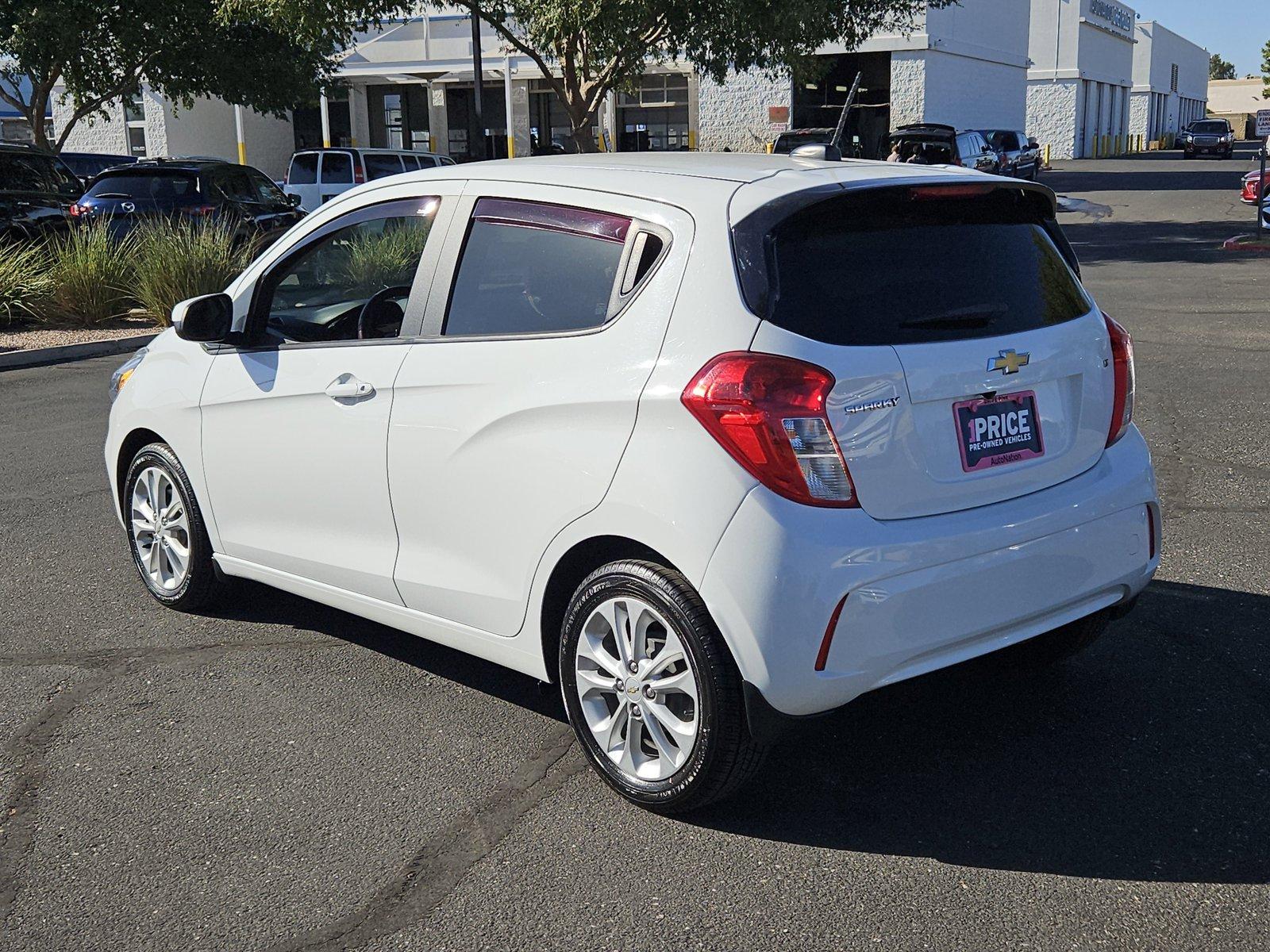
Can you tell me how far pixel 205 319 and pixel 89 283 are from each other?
11212mm

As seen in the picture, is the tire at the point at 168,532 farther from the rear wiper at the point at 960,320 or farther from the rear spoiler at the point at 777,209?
the rear wiper at the point at 960,320

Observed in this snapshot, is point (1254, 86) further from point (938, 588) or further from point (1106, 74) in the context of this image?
point (938, 588)

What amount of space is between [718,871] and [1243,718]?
1.93 meters

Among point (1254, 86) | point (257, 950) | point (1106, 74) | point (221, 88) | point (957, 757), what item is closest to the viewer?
point (257, 950)

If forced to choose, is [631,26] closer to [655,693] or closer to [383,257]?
[383,257]

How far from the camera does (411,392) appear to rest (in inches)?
166

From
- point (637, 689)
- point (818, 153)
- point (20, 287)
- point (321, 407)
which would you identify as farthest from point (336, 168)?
point (637, 689)

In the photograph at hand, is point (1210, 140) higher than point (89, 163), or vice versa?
point (1210, 140)

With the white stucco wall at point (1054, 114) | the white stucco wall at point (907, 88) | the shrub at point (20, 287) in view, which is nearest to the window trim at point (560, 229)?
the shrub at point (20, 287)

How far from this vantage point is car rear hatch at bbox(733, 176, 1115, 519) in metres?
3.46

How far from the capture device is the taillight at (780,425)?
3352 millimetres

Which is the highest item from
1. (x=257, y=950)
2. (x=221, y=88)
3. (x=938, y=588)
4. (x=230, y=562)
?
(x=221, y=88)

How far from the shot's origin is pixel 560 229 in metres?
4.00

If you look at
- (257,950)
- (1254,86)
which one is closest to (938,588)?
(257,950)
